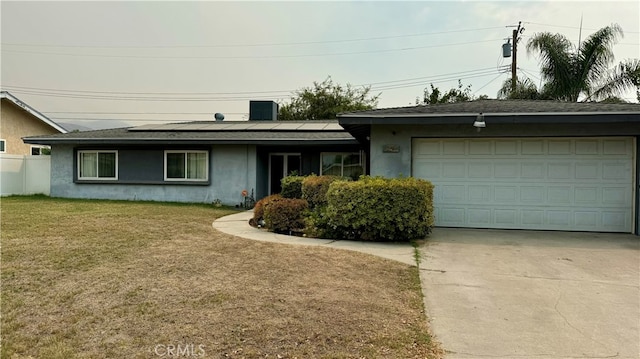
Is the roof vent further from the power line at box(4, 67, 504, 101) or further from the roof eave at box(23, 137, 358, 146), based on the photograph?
the power line at box(4, 67, 504, 101)

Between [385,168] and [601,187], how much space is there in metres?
5.03

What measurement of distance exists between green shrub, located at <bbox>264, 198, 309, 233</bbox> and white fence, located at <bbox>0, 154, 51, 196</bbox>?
42.0 ft

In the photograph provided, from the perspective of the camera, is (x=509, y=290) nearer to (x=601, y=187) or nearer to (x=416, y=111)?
(x=416, y=111)

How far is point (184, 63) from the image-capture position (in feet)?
87.0

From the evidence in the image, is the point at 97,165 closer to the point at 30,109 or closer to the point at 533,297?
the point at 30,109

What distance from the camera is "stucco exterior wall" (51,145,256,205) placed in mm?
14398

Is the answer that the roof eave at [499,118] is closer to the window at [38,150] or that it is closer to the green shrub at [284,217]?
the green shrub at [284,217]

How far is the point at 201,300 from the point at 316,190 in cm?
582

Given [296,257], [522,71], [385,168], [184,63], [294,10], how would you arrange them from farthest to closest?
[184,63]
[522,71]
[294,10]
[385,168]
[296,257]

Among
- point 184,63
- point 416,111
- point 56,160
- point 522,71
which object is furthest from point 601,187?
point 184,63

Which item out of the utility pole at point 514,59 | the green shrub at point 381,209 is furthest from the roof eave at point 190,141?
the utility pole at point 514,59

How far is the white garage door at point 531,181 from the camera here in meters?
9.02

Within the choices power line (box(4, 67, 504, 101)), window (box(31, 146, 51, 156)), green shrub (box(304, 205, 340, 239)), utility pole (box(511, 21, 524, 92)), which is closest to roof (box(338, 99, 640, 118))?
green shrub (box(304, 205, 340, 239))

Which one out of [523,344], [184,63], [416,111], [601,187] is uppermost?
[184,63]
